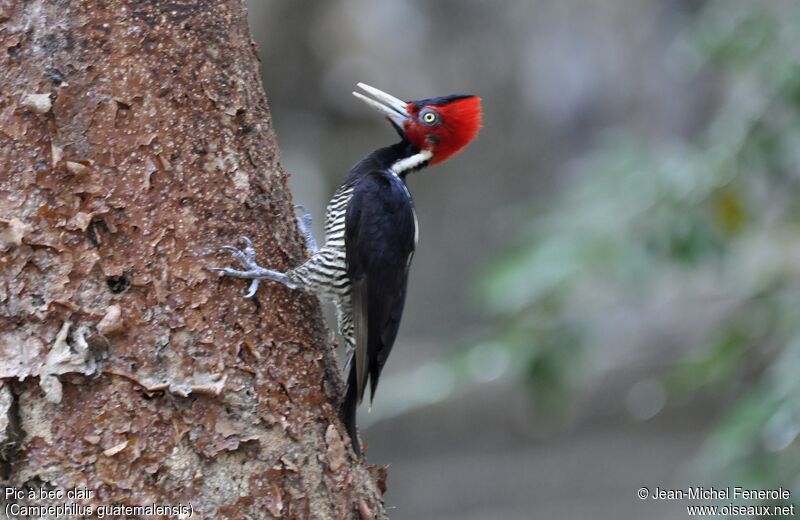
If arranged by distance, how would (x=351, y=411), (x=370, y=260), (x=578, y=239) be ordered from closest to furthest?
(x=351, y=411)
(x=370, y=260)
(x=578, y=239)

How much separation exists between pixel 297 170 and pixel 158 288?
10.1 meters

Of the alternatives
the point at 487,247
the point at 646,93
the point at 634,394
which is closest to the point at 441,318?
the point at 487,247

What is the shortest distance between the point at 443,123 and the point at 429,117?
0.06 meters

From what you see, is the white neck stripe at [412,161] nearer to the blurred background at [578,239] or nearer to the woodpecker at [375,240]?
the woodpecker at [375,240]

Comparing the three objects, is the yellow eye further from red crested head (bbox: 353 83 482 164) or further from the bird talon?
the bird talon

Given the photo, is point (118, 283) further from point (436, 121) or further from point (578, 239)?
point (578, 239)

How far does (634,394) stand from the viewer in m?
4.28

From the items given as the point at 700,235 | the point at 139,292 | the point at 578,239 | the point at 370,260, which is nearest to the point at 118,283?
the point at 139,292

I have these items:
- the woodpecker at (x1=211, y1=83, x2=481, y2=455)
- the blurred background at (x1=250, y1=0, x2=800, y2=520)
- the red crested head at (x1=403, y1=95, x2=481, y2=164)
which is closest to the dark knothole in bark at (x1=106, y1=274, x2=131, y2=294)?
the woodpecker at (x1=211, y1=83, x2=481, y2=455)

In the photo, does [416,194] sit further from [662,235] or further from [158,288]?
[158,288]

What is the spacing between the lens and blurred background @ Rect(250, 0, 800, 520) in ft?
11.9

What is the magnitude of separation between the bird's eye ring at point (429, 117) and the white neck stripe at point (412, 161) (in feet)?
0.37

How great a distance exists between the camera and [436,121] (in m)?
3.90

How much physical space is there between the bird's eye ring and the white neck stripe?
113 millimetres
